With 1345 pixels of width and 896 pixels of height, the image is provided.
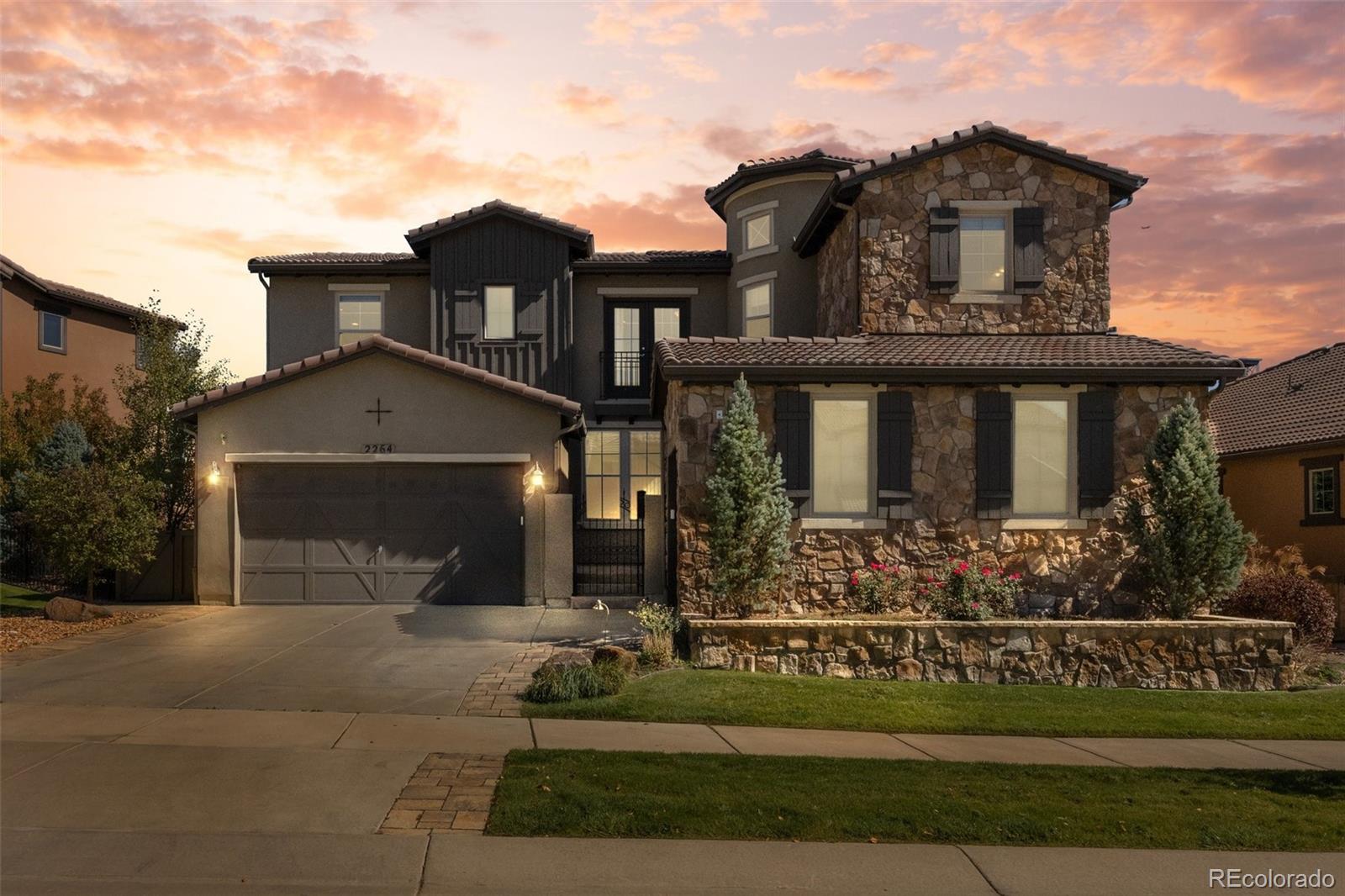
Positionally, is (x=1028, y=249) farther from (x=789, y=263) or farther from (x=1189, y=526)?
(x=789, y=263)

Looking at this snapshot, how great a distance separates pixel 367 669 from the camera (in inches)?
459

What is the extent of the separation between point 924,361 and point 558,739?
888 cm

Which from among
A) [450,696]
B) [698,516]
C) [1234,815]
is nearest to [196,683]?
[450,696]

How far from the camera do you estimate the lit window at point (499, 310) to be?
2323cm

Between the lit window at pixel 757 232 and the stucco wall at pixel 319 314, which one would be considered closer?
the lit window at pixel 757 232

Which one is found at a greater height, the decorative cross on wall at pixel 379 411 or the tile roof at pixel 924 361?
the tile roof at pixel 924 361

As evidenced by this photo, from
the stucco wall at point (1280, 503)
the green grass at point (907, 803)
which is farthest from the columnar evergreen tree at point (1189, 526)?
the stucco wall at point (1280, 503)

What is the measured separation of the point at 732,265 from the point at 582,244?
3.67 meters

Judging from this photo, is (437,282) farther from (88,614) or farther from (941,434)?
(941,434)

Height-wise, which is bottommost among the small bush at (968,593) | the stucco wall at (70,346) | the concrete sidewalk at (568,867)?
the concrete sidewalk at (568,867)

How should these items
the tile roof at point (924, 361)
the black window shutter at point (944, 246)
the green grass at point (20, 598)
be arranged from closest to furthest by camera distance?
the tile roof at point (924, 361)
the green grass at point (20, 598)
the black window shutter at point (944, 246)

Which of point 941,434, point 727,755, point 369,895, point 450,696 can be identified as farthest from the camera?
point 941,434

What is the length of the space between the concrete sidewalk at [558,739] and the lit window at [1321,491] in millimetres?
10967

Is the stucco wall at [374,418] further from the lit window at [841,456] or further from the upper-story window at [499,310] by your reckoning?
the upper-story window at [499,310]
